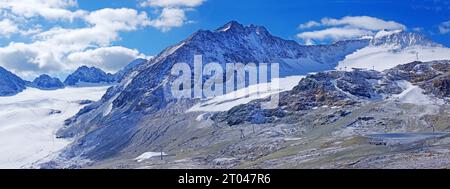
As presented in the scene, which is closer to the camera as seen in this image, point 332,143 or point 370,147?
point 370,147

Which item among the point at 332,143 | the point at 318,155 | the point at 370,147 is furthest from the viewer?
the point at 332,143

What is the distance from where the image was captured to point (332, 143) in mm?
191250
